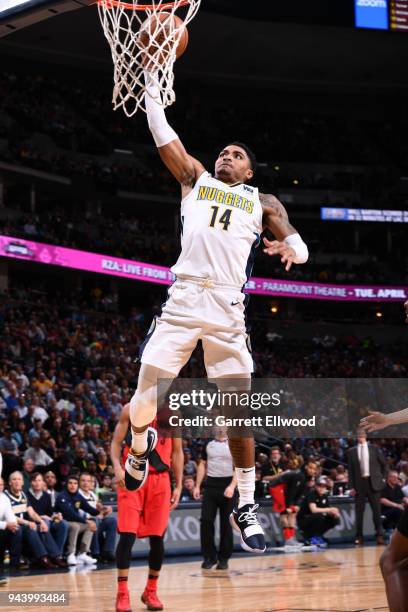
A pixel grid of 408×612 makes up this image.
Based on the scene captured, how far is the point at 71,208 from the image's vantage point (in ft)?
102

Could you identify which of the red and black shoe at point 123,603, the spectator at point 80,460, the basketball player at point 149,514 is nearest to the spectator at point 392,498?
the spectator at point 80,460

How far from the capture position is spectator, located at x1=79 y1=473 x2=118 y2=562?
466 inches

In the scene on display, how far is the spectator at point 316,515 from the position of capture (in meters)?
14.5

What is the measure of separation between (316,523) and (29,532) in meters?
5.46

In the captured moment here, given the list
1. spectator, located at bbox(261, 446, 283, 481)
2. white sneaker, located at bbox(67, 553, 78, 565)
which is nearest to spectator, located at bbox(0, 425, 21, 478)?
white sneaker, located at bbox(67, 553, 78, 565)

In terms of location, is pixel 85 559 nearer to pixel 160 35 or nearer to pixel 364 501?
pixel 364 501

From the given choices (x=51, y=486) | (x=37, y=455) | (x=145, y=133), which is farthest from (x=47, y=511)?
(x=145, y=133)

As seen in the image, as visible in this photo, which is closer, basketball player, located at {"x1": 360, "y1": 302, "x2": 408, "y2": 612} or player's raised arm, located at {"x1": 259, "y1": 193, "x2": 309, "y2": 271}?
basketball player, located at {"x1": 360, "y1": 302, "x2": 408, "y2": 612}

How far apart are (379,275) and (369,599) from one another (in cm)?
2671

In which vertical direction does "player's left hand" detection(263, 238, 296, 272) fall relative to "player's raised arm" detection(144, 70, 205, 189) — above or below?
below

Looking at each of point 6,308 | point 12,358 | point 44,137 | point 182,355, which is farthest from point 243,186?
point 44,137

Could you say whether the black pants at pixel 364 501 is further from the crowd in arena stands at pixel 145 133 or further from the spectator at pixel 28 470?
the crowd in arena stands at pixel 145 133

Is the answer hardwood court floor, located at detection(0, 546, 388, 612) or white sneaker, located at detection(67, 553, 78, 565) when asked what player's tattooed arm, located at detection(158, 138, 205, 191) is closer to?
hardwood court floor, located at detection(0, 546, 388, 612)

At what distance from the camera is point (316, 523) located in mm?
14688
